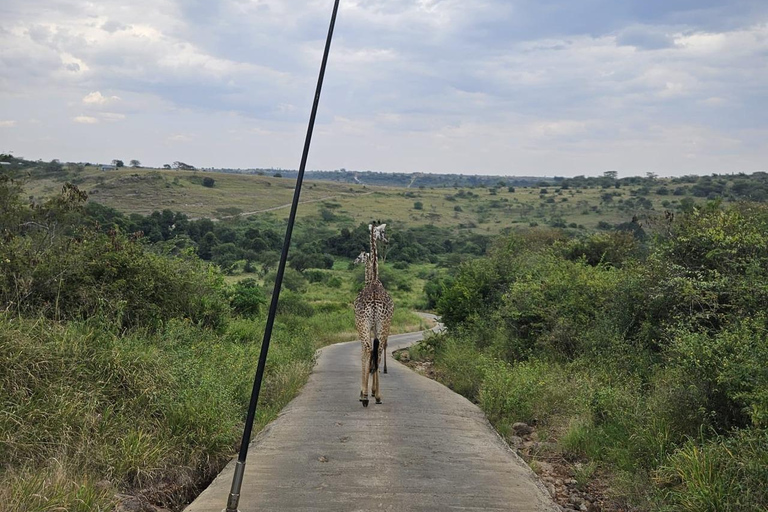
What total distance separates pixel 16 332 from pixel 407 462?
219 inches

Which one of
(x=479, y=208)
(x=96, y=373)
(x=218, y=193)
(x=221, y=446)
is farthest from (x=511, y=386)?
(x=479, y=208)

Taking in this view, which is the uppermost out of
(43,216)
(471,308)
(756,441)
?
(43,216)

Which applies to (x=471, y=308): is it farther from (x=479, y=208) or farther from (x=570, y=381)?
(x=479, y=208)

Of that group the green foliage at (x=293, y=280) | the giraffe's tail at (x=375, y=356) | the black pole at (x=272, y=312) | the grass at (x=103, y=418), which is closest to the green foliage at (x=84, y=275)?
the grass at (x=103, y=418)

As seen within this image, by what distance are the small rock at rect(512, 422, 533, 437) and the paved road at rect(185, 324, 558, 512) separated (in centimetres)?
62

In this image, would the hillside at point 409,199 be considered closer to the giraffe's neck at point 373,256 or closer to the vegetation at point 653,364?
the vegetation at point 653,364

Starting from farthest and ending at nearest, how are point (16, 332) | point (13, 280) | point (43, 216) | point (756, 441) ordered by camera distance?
1. point (43, 216)
2. point (13, 280)
3. point (16, 332)
4. point (756, 441)

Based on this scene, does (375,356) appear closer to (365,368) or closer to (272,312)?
(365,368)

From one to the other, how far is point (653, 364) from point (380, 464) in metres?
6.18

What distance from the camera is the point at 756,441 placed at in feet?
23.4

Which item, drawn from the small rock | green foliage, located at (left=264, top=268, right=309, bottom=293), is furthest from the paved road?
green foliage, located at (left=264, top=268, right=309, bottom=293)

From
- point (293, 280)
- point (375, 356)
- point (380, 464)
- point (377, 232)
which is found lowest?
point (293, 280)

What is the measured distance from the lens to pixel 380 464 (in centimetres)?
850

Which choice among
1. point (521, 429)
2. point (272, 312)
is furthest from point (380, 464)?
point (521, 429)
